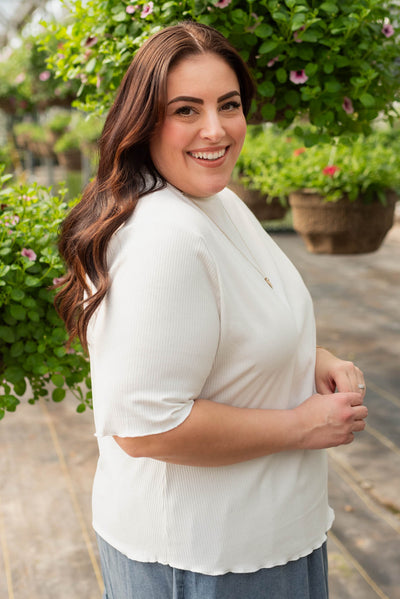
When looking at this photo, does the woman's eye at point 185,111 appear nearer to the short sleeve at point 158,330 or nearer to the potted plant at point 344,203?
the short sleeve at point 158,330

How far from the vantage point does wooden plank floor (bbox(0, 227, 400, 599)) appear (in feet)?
6.81

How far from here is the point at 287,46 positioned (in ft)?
4.85

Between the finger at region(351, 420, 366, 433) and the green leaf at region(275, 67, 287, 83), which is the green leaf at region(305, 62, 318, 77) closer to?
the green leaf at region(275, 67, 287, 83)

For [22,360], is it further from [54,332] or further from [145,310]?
[145,310]

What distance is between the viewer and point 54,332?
153 cm

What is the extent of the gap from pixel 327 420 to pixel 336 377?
12 centimetres

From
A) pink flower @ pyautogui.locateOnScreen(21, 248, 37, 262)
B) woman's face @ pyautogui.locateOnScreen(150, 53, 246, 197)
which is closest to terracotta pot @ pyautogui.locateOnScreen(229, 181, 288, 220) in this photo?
pink flower @ pyautogui.locateOnScreen(21, 248, 37, 262)

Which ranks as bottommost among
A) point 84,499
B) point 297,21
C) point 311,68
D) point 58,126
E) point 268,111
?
point 58,126

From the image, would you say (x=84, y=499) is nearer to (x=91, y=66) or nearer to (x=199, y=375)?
(x=91, y=66)

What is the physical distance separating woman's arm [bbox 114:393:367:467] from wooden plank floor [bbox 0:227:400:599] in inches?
48.5

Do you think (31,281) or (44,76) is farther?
(44,76)

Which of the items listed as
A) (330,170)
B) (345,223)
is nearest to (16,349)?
(345,223)

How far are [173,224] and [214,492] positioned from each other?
399 millimetres

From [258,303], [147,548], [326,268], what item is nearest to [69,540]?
[147,548]
